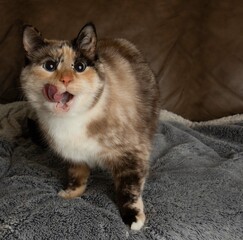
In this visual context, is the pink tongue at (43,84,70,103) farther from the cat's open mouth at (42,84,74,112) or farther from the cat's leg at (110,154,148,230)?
the cat's leg at (110,154,148,230)

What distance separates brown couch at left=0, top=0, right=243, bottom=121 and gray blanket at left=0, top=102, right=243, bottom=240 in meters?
0.19

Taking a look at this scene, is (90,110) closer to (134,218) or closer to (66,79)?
(66,79)

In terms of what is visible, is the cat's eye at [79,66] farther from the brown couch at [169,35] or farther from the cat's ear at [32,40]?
the brown couch at [169,35]

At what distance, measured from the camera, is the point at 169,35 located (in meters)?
2.04

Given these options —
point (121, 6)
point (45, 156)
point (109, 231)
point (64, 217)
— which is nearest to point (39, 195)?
point (64, 217)

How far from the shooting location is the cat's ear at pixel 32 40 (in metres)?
1.22

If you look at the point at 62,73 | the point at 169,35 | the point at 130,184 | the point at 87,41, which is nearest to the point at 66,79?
the point at 62,73

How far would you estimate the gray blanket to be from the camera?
110cm

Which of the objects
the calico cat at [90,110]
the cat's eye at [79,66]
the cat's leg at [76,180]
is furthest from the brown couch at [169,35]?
the cat's eye at [79,66]

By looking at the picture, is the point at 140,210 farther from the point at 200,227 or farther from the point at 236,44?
the point at 236,44

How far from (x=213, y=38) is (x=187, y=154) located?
2.26 ft

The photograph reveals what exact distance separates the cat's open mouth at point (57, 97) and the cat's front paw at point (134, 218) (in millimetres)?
355

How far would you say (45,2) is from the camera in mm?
2074

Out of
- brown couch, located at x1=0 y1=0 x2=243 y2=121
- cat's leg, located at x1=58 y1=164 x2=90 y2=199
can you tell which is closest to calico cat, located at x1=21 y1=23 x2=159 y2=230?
cat's leg, located at x1=58 y1=164 x2=90 y2=199
